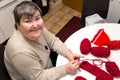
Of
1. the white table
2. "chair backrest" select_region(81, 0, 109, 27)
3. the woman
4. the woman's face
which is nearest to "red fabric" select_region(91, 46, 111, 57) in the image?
the white table

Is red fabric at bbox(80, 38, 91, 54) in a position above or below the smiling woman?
above

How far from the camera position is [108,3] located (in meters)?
1.79

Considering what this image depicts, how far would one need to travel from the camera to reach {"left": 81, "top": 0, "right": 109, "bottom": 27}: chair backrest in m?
1.79

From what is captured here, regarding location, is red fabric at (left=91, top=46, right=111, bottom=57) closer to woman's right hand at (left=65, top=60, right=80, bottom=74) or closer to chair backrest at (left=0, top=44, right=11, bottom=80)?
woman's right hand at (left=65, top=60, right=80, bottom=74)

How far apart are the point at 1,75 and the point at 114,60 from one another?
2.34 ft

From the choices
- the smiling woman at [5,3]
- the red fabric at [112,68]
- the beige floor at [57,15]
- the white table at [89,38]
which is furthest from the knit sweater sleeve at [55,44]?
the beige floor at [57,15]

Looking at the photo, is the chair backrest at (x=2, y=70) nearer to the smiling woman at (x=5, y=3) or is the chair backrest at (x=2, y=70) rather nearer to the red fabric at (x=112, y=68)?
the red fabric at (x=112, y=68)

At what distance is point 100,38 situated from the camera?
4.29ft

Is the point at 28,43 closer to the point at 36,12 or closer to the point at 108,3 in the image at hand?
the point at 36,12

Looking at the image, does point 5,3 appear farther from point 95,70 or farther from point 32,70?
point 95,70

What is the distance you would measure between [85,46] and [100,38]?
17 cm

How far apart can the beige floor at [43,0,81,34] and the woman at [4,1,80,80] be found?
1531mm

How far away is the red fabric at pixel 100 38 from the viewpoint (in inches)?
50.8

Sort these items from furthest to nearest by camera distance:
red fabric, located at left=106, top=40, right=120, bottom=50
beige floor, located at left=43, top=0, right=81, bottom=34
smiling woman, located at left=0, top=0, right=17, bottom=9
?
beige floor, located at left=43, top=0, right=81, bottom=34 → smiling woman, located at left=0, top=0, right=17, bottom=9 → red fabric, located at left=106, top=40, right=120, bottom=50
